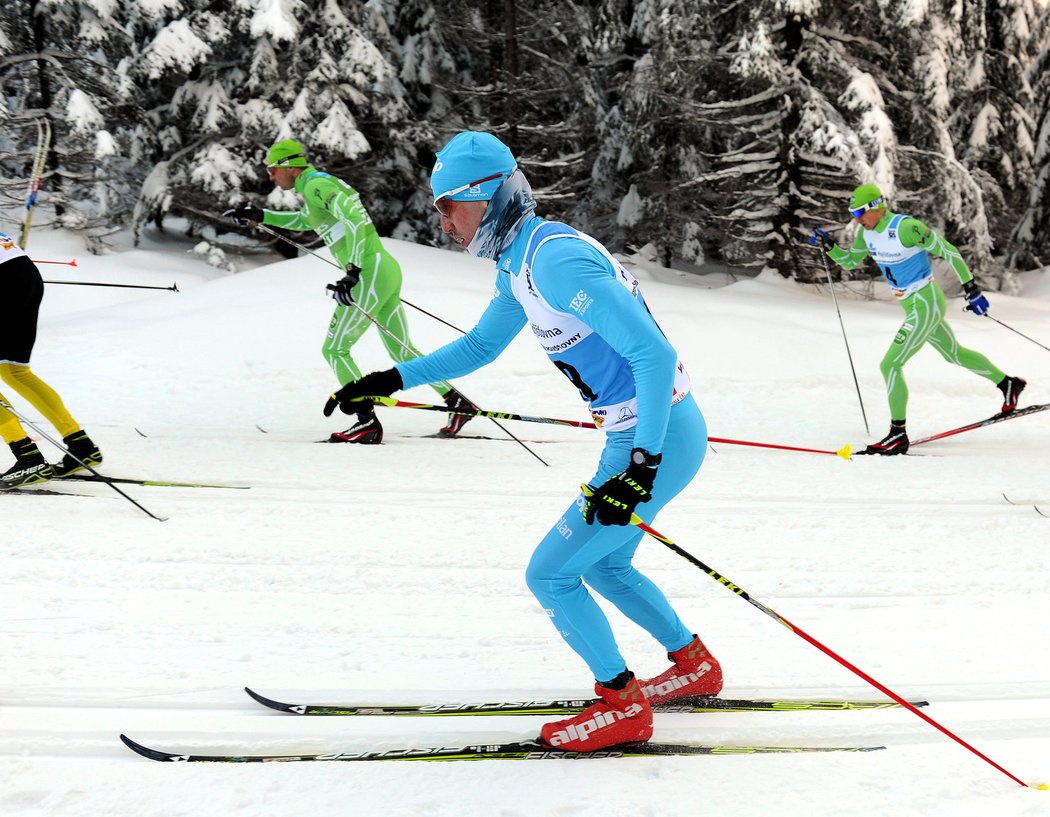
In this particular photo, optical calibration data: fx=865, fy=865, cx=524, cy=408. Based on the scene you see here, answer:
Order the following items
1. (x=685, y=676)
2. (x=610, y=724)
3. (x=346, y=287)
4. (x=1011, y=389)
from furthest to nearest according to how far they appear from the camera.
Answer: (x=1011, y=389) < (x=346, y=287) < (x=685, y=676) < (x=610, y=724)

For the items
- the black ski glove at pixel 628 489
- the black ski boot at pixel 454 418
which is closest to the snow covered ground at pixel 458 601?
the black ski boot at pixel 454 418

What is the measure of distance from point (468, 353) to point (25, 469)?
3.88 metres

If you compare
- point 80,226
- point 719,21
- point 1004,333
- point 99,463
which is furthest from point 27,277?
point 719,21

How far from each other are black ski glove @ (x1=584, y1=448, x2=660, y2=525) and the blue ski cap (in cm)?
89

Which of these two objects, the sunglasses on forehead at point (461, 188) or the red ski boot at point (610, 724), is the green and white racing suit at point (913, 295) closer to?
the red ski boot at point (610, 724)

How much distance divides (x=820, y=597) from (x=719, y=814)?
1.87 m

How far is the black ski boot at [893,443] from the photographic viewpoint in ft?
23.1

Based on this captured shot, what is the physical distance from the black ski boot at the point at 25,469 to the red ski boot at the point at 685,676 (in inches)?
170

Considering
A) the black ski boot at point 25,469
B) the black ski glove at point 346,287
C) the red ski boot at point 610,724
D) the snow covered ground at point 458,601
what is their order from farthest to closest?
the black ski glove at point 346,287
the black ski boot at point 25,469
the red ski boot at point 610,724
the snow covered ground at point 458,601

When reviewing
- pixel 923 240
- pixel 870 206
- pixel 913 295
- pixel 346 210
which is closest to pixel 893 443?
pixel 913 295

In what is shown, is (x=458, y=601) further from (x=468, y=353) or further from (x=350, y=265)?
(x=350, y=265)

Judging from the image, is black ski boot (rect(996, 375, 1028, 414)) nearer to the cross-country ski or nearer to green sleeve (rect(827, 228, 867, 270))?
green sleeve (rect(827, 228, 867, 270))

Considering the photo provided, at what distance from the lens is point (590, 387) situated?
9.03 feet

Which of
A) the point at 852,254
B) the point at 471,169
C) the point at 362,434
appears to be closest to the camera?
the point at 471,169
